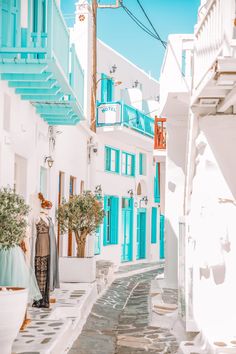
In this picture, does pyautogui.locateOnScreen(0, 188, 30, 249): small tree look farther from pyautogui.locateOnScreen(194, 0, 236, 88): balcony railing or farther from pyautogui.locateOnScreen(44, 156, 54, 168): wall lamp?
pyautogui.locateOnScreen(44, 156, 54, 168): wall lamp

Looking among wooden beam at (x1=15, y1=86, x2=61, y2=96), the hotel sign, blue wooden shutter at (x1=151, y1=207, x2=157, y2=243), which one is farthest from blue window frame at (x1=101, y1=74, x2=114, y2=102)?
wooden beam at (x1=15, y1=86, x2=61, y2=96)

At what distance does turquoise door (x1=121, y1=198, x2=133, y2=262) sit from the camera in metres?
22.8

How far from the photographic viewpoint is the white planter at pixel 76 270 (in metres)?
13.1

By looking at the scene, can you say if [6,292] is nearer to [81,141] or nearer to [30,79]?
[30,79]

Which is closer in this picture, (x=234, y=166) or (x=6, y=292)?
(x=6, y=292)

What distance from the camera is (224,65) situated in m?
5.82

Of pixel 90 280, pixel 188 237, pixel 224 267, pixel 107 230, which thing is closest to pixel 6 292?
pixel 224 267

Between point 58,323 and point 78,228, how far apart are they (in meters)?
4.85

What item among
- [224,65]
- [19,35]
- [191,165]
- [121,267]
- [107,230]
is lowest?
[121,267]

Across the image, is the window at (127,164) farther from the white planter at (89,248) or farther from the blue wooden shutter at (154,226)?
the white planter at (89,248)

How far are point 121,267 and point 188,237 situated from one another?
12937 mm

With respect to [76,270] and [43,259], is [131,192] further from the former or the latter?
[43,259]

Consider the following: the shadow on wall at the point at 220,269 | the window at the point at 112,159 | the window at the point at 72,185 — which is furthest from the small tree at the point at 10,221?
the window at the point at 112,159

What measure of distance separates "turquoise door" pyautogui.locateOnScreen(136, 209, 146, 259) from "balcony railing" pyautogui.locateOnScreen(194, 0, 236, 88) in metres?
17.1
